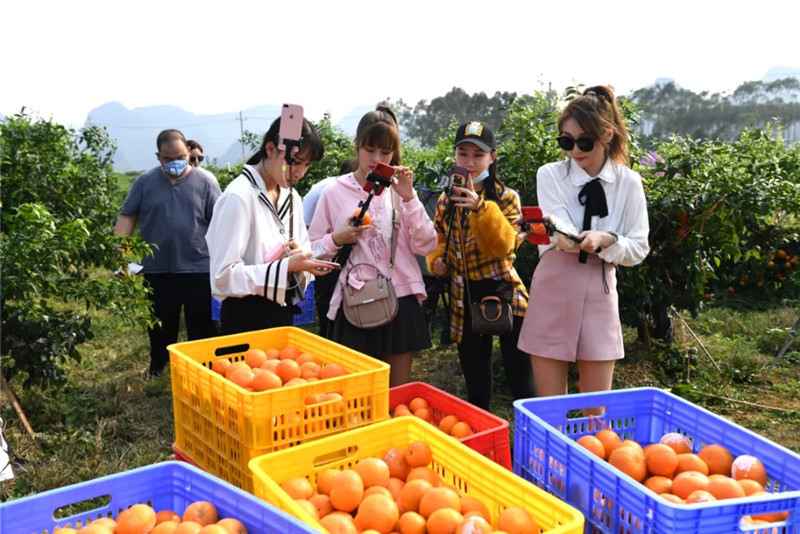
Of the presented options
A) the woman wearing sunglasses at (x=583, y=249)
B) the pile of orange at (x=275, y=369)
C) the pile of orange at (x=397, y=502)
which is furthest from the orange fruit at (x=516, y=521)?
A: the woman wearing sunglasses at (x=583, y=249)

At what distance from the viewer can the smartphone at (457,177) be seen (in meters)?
2.75

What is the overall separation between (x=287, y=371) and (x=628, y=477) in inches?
41.5

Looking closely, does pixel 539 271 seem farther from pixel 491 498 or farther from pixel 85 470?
pixel 85 470

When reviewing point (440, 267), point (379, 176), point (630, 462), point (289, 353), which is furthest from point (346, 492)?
point (440, 267)

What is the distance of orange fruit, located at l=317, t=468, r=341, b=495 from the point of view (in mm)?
1589

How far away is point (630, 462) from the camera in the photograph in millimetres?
1661

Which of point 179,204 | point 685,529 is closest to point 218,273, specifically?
point 685,529

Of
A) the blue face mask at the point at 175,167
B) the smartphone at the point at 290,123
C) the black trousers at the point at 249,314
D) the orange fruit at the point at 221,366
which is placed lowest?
the orange fruit at the point at 221,366

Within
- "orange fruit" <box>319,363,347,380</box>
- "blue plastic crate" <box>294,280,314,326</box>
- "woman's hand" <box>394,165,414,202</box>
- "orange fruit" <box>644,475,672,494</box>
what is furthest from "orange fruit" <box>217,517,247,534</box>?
"blue plastic crate" <box>294,280,314,326</box>

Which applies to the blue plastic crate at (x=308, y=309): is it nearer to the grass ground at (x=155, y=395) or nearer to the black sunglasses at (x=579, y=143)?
the grass ground at (x=155, y=395)

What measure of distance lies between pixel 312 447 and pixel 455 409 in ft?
2.69

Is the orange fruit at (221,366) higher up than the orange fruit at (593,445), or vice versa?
the orange fruit at (221,366)

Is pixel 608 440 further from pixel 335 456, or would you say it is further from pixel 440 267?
pixel 440 267

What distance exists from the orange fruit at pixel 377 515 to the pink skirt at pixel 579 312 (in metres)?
1.20
